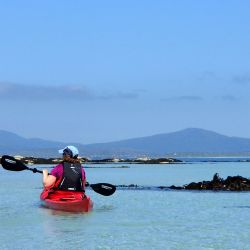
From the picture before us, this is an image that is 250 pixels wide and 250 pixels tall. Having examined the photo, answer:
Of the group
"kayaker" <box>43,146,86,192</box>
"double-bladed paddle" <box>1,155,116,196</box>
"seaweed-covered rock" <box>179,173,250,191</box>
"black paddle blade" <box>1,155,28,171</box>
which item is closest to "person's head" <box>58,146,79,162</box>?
"kayaker" <box>43,146,86,192</box>

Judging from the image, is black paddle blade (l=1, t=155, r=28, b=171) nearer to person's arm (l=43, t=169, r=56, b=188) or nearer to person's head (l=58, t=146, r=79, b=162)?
person's arm (l=43, t=169, r=56, b=188)

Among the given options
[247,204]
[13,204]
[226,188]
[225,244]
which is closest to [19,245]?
[225,244]

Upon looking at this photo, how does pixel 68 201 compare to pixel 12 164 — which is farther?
pixel 12 164

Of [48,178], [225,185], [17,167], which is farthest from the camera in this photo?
[225,185]

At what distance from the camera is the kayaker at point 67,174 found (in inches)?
1089

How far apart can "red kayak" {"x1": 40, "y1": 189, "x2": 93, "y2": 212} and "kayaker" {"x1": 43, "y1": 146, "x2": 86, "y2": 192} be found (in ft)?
1.11

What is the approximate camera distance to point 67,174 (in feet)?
91.0

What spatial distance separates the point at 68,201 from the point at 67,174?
108cm

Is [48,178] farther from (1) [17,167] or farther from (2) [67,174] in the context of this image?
(1) [17,167]

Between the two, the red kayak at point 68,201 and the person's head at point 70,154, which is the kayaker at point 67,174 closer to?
the person's head at point 70,154

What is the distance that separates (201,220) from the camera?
26.3 meters

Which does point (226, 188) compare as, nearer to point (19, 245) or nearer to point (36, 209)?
point (36, 209)

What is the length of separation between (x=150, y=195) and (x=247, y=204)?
815cm

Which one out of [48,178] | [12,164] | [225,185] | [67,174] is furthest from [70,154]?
[225,185]
